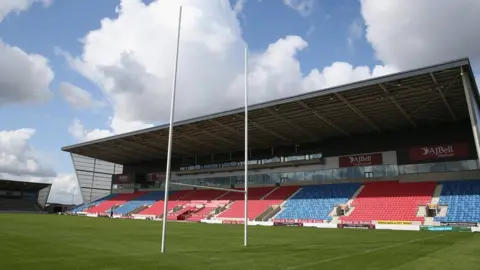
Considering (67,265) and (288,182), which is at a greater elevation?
(288,182)

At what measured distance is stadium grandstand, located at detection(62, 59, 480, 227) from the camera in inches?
1113

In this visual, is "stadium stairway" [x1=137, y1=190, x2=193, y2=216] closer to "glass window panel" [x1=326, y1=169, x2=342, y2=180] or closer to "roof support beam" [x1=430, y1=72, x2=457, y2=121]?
"glass window panel" [x1=326, y1=169, x2=342, y2=180]

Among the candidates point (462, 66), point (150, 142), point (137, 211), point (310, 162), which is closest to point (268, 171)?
point (310, 162)

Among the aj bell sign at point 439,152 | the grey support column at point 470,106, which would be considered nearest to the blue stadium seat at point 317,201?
the aj bell sign at point 439,152

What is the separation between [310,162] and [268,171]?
6965 millimetres

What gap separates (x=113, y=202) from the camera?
207 ft

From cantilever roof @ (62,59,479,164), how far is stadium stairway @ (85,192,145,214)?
13983mm

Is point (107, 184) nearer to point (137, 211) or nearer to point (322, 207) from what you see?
point (137, 211)

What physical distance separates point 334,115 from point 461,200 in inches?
520

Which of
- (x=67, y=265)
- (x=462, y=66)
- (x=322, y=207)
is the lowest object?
(x=67, y=265)

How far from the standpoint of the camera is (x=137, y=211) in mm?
54281

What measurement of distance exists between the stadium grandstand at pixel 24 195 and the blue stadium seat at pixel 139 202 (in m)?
30.0

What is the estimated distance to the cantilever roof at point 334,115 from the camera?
83.9ft

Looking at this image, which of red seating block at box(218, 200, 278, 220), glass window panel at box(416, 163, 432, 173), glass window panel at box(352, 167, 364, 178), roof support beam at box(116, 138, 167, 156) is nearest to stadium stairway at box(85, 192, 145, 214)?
roof support beam at box(116, 138, 167, 156)
